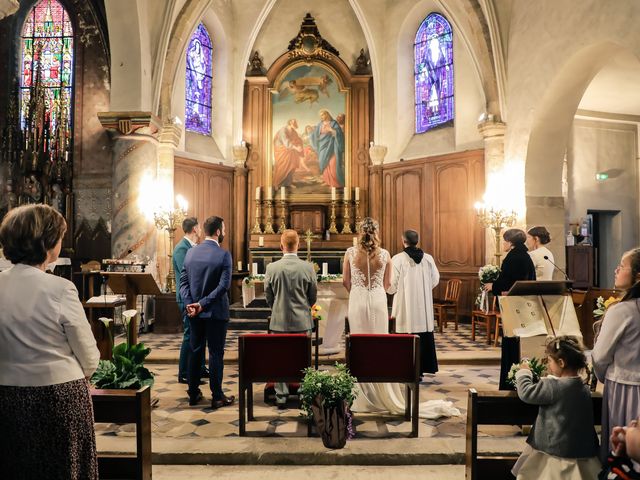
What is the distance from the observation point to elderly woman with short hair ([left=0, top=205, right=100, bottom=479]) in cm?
213

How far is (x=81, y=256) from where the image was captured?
11547 mm

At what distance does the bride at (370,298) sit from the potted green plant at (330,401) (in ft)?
3.04

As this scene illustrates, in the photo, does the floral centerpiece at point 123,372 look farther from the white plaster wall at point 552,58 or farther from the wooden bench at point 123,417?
the white plaster wall at point 552,58

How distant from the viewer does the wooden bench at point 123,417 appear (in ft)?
10.1

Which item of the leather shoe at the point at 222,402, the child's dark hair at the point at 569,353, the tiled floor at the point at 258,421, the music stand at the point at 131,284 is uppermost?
the music stand at the point at 131,284

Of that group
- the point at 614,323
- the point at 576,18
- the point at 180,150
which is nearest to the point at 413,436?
the point at 614,323

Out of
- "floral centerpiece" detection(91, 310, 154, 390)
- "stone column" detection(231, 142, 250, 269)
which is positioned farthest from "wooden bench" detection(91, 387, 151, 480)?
"stone column" detection(231, 142, 250, 269)

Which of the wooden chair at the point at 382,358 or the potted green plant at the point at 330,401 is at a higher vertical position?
the wooden chair at the point at 382,358

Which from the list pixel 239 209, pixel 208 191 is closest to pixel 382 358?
pixel 208 191

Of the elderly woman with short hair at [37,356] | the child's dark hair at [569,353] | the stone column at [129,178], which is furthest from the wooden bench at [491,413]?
the stone column at [129,178]

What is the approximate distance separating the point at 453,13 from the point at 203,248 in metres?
8.78

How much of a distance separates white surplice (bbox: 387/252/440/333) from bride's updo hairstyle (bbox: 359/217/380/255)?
1.09 metres

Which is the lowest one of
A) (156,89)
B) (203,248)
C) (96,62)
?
(203,248)

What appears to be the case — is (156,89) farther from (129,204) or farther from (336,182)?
(336,182)
